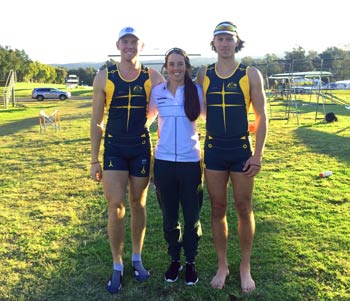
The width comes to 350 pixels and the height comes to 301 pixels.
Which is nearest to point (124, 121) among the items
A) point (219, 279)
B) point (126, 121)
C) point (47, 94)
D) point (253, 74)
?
point (126, 121)

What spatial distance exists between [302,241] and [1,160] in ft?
25.2

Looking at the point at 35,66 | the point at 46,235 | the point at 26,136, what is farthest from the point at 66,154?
the point at 35,66

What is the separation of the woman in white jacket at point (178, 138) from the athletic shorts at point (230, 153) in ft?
0.50

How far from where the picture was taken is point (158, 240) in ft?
15.1

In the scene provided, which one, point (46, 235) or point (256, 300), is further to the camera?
point (46, 235)

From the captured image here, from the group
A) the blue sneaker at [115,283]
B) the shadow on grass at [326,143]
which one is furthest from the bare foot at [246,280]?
the shadow on grass at [326,143]

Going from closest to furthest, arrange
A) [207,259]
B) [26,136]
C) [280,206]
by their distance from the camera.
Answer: [207,259] < [280,206] < [26,136]

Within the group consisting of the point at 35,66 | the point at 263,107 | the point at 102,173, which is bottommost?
the point at 102,173

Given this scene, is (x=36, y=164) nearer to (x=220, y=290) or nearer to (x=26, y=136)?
(x=26, y=136)

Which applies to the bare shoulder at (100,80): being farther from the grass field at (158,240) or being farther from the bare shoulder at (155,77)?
the grass field at (158,240)

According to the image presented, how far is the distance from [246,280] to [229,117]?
1.45 metres

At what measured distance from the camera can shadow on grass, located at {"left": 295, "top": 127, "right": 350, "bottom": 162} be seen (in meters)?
9.61

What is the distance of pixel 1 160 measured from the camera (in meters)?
9.76

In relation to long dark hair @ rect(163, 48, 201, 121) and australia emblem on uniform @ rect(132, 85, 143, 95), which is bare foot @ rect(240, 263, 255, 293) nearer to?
long dark hair @ rect(163, 48, 201, 121)
